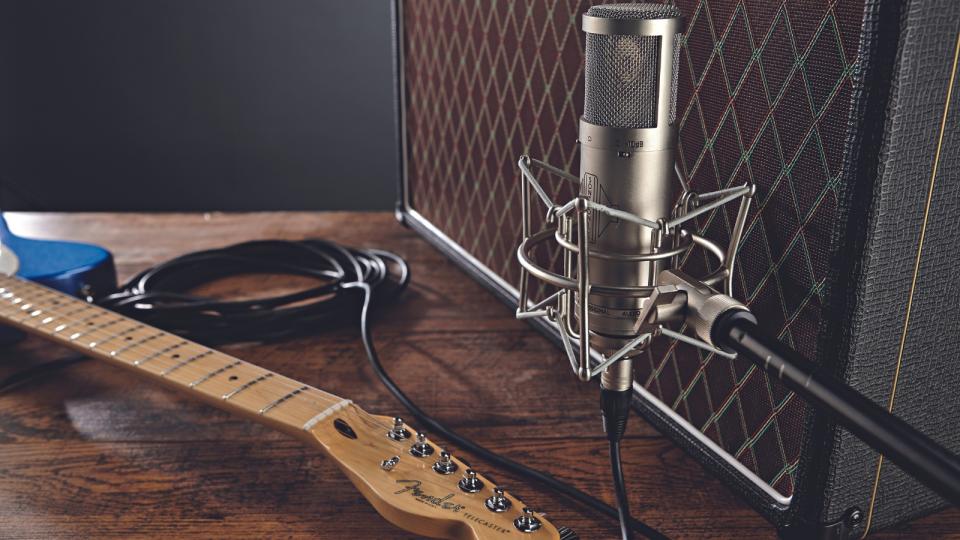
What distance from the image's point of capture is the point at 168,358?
0.65 meters

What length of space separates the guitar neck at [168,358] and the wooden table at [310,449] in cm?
5

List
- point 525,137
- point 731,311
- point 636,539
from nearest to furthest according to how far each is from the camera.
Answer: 1. point 731,311
2. point 636,539
3. point 525,137

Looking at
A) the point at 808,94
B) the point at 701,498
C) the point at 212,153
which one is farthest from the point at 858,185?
the point at 212,153

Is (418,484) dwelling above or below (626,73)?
below

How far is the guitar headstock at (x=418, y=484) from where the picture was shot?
486 millimetres

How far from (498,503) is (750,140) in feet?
0.90

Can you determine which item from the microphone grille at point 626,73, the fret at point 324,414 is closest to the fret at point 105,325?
the fret at point 324,414

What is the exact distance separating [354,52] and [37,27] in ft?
2.43

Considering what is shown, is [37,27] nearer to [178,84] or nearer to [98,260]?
[178,84]

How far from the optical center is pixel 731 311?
40 centimetres

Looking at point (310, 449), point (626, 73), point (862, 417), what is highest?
point (626, 73)

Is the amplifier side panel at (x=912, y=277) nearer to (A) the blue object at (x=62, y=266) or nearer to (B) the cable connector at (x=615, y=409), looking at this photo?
(B) the cable connector at (x=615, y=409)

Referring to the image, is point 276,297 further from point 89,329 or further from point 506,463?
point 506,463

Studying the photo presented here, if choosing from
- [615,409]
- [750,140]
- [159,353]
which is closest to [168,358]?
[159,353]
